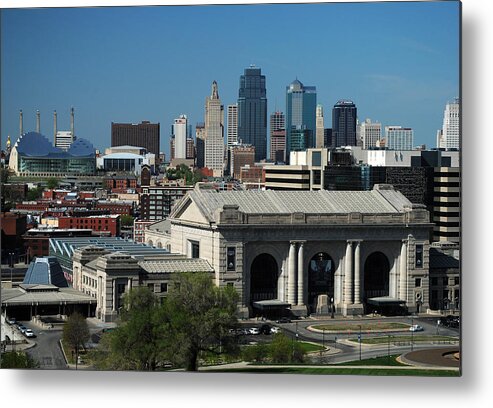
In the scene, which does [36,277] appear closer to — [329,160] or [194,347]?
[194,347]

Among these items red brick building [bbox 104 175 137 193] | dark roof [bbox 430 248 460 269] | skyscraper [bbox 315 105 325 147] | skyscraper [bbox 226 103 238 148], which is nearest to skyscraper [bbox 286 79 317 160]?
skyscraper [bbox 315 105 325 147]

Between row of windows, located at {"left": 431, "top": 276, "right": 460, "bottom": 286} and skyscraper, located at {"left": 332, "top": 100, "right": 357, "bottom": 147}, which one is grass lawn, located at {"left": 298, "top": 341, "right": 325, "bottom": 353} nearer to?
row of windows, located at {"left": 431, "top": 276, "right": 460, "bottom": 286}

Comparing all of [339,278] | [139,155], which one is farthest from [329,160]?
[339,278]

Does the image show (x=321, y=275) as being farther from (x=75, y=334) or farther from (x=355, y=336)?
(x=75, y=334)

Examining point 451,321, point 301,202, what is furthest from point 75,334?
point 301,202

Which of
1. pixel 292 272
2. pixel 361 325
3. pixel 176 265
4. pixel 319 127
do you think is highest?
pixel 319 127

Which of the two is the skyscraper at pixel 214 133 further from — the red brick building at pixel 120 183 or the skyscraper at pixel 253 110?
the red brick building at pixel 120 183

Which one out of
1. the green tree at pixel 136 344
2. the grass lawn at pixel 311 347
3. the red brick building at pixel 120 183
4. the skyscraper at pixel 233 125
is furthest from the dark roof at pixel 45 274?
the red brick building at pixel 120 183
